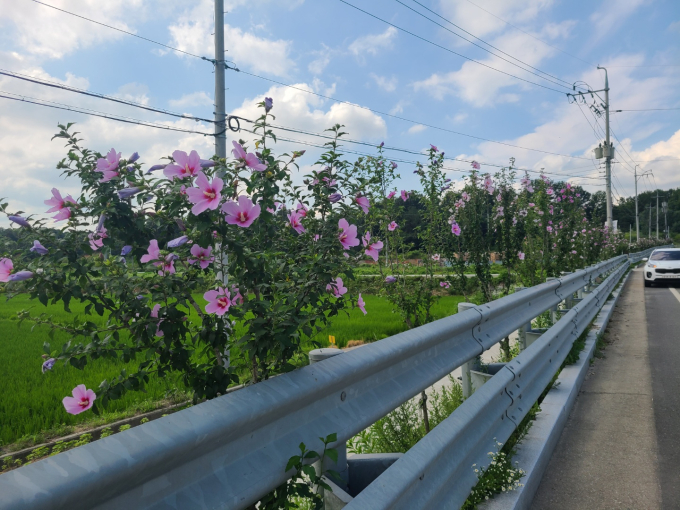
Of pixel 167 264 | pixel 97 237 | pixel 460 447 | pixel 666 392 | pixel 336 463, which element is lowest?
pixel 666 392

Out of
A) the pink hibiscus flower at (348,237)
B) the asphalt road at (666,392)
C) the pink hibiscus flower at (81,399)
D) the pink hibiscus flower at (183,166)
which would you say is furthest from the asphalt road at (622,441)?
the pink hibiscus flower at (183,166)

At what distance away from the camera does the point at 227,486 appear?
1.17 metres

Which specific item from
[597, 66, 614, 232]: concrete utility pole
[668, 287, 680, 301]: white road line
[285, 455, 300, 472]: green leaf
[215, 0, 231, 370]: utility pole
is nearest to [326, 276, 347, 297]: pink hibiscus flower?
[285, 455, 300, 472]: green leaf

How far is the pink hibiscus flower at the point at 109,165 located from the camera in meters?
1.84

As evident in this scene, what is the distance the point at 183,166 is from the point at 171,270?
0.38m

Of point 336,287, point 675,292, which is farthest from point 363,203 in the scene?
point 675,292

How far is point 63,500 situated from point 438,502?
→ 4.87 ft

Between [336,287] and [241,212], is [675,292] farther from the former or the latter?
[241,212]

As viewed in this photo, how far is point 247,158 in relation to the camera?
1859 millimetres

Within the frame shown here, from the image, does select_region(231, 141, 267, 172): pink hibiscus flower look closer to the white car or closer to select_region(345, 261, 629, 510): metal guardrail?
select_region(345, 261, 629, 510): metal guardrail

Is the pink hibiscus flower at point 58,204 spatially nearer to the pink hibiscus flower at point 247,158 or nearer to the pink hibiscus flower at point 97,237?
the pink hibiscus flower at point 97,237

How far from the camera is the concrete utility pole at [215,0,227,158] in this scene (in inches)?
428

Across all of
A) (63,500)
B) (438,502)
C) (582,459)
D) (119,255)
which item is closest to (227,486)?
(63,500)

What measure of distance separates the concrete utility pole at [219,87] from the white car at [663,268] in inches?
635
